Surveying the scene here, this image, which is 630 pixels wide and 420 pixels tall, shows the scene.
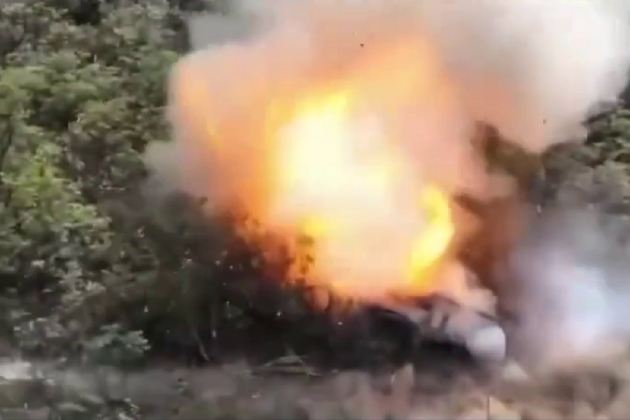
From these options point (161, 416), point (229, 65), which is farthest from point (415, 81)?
point (161, 416)

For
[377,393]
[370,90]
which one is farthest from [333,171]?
[377,393]

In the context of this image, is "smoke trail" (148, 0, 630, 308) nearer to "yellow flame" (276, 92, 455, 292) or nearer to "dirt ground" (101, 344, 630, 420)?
"yellow flame" (276, 92, 455, 292)

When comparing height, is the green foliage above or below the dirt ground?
above

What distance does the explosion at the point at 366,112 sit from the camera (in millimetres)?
1648

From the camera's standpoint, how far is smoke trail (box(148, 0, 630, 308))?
165 cm

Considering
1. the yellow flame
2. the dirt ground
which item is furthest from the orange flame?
the dirt ground

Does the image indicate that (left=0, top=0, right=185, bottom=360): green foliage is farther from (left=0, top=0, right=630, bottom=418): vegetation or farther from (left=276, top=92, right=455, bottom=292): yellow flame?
(left=276, top=92, right=455, bottom=292): yellow flame

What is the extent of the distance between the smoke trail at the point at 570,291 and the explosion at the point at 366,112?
0.40 ft

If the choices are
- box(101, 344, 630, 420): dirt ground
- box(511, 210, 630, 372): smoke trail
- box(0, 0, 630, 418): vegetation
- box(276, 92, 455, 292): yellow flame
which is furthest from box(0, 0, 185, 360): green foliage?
box(511, 210, 630, 372): smoke trail

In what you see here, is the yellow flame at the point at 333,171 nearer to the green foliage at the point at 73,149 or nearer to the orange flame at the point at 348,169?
the orange flame at the point at 348,169

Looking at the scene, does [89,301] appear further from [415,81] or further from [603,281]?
[603,281]

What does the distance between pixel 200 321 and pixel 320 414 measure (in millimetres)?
237

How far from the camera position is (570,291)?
5.55 ft

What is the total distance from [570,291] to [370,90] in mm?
432
